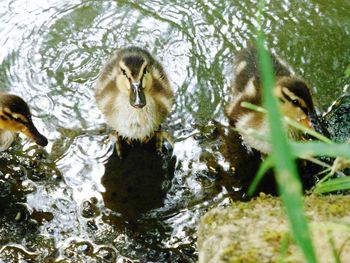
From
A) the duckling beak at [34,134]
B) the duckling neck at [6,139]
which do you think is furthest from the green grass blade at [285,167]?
the duckling neck at [6,139]

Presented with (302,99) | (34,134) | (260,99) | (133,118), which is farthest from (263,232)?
(34,134)

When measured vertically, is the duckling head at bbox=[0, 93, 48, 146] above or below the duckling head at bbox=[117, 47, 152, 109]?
below

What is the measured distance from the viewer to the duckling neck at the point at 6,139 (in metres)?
3.24

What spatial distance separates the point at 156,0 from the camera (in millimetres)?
4266

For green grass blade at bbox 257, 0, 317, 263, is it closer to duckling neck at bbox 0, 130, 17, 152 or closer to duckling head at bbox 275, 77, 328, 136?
duckling head at bbox 275, 77, 328, 136

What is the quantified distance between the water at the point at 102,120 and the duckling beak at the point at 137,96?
0.52 meters

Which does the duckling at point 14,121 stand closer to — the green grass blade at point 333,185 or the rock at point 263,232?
the rock at point 263,232

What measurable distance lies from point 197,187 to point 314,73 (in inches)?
50.0

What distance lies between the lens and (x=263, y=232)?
1.81 metres

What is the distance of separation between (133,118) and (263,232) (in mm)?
1601

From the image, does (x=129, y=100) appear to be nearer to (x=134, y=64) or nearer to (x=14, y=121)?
(x=134, y=64)

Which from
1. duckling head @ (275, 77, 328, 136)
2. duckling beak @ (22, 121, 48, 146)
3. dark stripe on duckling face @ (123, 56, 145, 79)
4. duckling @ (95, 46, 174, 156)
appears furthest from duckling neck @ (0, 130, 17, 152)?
duckling head @ (275, 77, 328, 136)

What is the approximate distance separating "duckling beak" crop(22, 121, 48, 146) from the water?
0.15 metres

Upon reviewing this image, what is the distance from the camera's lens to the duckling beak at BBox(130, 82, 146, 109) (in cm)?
294
